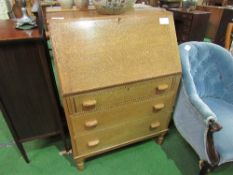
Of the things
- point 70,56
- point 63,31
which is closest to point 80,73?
point 70,56

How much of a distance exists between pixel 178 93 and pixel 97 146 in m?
0.73

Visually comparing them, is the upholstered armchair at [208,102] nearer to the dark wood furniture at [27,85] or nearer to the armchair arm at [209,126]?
the armchair arm at [209,126]

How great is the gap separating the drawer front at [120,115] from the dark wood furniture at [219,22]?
7.27 feet

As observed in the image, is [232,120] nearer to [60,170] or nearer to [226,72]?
[226,72]

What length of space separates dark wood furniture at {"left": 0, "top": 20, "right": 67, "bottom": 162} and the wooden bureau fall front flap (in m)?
0.16

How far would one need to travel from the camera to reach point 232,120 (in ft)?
3.95

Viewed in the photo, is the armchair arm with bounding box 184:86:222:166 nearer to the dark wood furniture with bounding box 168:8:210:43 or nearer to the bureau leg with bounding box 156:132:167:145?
the bureau leg with bounding box 156:132:167:145

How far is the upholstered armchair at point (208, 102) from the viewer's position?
3.42 ft

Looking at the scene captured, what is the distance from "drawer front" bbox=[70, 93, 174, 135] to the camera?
1.13 metres

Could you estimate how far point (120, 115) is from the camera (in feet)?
4.03

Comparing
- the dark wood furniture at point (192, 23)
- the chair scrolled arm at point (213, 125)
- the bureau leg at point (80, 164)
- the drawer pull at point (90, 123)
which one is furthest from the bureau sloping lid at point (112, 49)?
the dark wood furniture at point (192, 23)

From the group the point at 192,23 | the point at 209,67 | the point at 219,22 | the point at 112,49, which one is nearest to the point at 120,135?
the point at 112,49

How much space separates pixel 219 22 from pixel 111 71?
334 centimetres

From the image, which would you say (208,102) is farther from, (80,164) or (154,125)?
(80,164)
